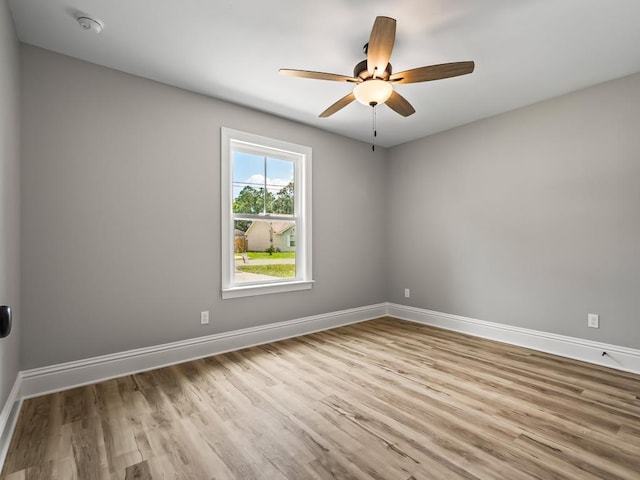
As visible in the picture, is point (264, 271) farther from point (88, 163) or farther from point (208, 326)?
point (88, 163)

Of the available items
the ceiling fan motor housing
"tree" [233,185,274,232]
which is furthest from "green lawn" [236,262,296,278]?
the ceiling fan motor housing

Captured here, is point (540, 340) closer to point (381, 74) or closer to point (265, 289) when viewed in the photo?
point (265, 289)

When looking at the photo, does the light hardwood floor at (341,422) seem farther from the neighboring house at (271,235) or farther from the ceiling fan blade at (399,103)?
the ceiling fan blade at (399,103)

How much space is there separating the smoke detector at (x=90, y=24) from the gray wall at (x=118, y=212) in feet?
1.69

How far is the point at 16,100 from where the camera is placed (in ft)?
7.30

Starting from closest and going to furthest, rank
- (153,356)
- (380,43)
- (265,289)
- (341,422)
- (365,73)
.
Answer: (380,43) → (341,422) → (365,73) → (153,356) → (265,289)

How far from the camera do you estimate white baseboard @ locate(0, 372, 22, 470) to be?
1720 millimetres

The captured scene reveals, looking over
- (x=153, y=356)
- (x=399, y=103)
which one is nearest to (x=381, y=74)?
(x=399, y=103)

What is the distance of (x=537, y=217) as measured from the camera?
345 centimetres

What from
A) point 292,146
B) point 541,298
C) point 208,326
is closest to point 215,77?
point 292,146

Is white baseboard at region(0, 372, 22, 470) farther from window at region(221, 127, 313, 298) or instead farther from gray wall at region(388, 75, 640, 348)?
gray wall at region(388, 75, 640, 348)

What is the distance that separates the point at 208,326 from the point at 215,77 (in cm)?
234

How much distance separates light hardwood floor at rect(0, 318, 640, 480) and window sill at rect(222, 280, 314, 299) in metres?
0.64

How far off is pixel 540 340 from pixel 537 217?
1.29 meters
